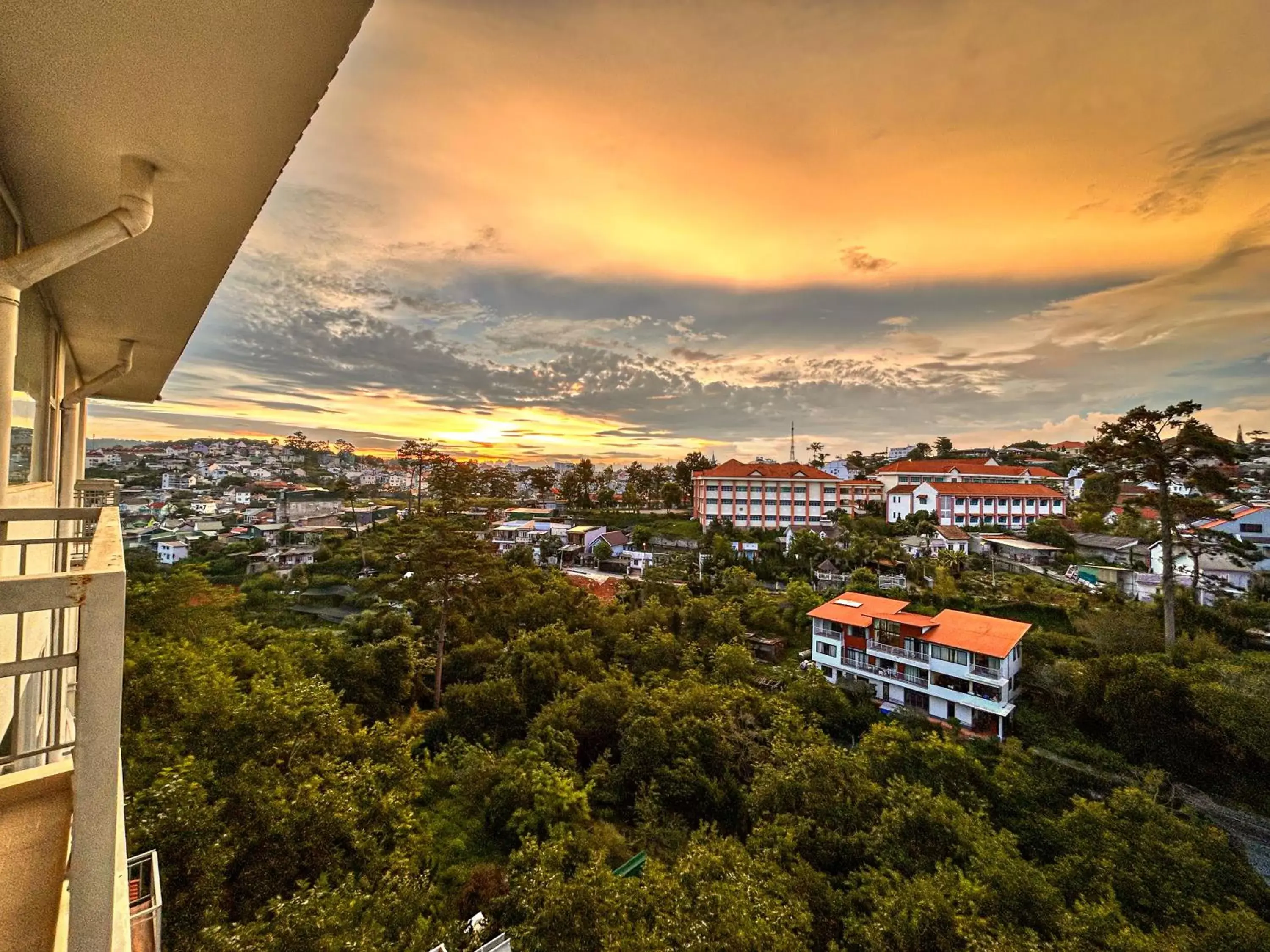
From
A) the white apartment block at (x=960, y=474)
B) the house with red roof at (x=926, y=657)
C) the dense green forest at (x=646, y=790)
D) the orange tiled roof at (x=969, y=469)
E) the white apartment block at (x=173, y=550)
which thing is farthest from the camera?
the orange tiled roof at (x=969, y=469)

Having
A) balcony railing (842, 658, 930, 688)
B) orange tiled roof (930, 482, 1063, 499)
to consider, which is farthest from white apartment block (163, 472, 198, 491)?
orange tiled roof (930, 482, 1063, 499)

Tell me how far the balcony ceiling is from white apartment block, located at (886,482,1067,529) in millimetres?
35198

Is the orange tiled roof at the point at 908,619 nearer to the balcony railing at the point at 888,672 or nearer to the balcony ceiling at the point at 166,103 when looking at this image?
the balcony railing at the point at 888,672

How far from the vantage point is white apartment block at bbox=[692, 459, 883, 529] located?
34.1 m

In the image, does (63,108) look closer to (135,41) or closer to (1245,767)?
(135,41)

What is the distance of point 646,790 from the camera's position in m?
8.85

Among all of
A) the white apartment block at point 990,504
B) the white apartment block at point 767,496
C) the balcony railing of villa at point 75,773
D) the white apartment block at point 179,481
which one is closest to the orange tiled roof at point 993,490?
the white apartment block at point 990,504

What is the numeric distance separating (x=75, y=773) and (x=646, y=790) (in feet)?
31.0

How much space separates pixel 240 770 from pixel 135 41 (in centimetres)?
695

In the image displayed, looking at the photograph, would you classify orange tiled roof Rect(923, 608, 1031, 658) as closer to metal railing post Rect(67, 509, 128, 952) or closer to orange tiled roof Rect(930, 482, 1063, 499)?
metal railing post Rect(67, 509, 128, 952)

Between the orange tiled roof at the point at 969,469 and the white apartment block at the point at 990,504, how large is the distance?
2788 mm

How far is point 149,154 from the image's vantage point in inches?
69.0

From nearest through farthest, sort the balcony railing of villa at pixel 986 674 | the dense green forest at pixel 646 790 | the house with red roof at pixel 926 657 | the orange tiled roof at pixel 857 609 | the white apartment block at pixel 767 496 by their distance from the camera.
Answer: the dense green forest at pixel 646 790 < the balcony railing of villa at pixel 986 674 < the house with red roof at pixel 926 657 < the orange tiled roof at pixel 857 609 < the white apartment block at pixel 767 496

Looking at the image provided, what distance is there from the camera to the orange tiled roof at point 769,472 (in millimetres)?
34156
